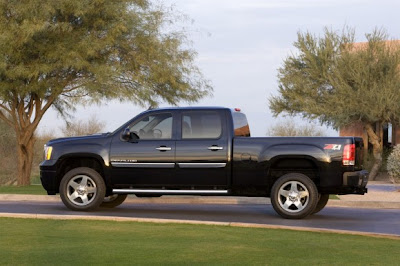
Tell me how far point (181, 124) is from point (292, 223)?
319 centimetres

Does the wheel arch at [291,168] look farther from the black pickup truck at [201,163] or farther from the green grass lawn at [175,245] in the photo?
the green grass lawn at [175,245]

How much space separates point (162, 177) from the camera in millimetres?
16672

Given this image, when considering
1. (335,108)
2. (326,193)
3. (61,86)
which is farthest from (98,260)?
(335,108)

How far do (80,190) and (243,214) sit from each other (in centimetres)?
329

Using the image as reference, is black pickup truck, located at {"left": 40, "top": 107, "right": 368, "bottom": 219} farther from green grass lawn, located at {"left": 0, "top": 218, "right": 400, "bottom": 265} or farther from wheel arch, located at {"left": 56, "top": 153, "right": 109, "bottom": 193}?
green grass lawn, located at {"left": 0, "top": 218, "right": 400, "bottom": 265}

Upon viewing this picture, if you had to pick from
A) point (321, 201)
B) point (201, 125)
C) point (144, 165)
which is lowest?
point (321, 201)

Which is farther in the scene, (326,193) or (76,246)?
(326,193)

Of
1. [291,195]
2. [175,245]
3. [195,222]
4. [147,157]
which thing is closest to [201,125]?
[147,157]

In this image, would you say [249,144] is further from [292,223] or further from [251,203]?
[251,203]

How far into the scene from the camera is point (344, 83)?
36250mm

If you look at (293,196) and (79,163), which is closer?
(293,196)

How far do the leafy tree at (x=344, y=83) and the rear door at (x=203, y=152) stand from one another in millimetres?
19587

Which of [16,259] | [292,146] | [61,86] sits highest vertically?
[61,86]

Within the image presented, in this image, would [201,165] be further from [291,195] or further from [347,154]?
[347,154]
